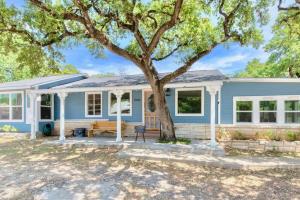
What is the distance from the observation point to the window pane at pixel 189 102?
12.9 m

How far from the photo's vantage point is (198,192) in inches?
231

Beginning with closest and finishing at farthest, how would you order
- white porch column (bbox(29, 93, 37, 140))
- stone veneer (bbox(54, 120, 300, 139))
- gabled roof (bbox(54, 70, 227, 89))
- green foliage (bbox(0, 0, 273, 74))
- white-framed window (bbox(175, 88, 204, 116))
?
1. green foliage (bbox(0, 0, 273, 74))
2. gabled roof (bbox(54, 70, 227, 89))
3. stone veneer (bbox(54, 120, 300, 139))
4. white-framed window (bbox(175, 88, 204, 116))
5. white porch column (bbox(29, 93, 37, 140))

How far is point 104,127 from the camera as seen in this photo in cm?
1377

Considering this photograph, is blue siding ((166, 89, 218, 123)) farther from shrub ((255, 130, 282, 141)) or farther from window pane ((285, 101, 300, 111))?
window pane ((285, 101, 300, 111))

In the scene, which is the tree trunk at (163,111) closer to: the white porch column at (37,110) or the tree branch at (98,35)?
the tree branch at (98,35)

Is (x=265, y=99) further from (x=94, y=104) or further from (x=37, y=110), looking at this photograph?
(x=37, y=110)

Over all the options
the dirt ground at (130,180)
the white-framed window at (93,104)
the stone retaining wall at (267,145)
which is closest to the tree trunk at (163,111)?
the stone retaining wall at (267,145)

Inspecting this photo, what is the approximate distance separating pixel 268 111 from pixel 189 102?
3597 millimetres

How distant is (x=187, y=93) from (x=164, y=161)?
5243 millimetres

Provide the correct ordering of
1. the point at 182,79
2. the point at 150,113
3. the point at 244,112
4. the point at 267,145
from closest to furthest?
1. the point at 267,145
2. the point at 182,79
3. the point at 244,112
4. the point at 150,113

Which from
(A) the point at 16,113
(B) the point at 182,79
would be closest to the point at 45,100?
Result: (A) the point at 16,113

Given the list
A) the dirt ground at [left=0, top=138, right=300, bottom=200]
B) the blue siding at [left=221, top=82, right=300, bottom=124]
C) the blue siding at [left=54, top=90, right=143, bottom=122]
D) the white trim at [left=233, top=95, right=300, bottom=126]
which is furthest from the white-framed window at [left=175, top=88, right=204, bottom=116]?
the dirt ground at [left=0, top=138, right=300, bottom=200]

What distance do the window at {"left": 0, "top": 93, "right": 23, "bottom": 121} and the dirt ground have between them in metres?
6.90

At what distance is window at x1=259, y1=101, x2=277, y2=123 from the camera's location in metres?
12.1
